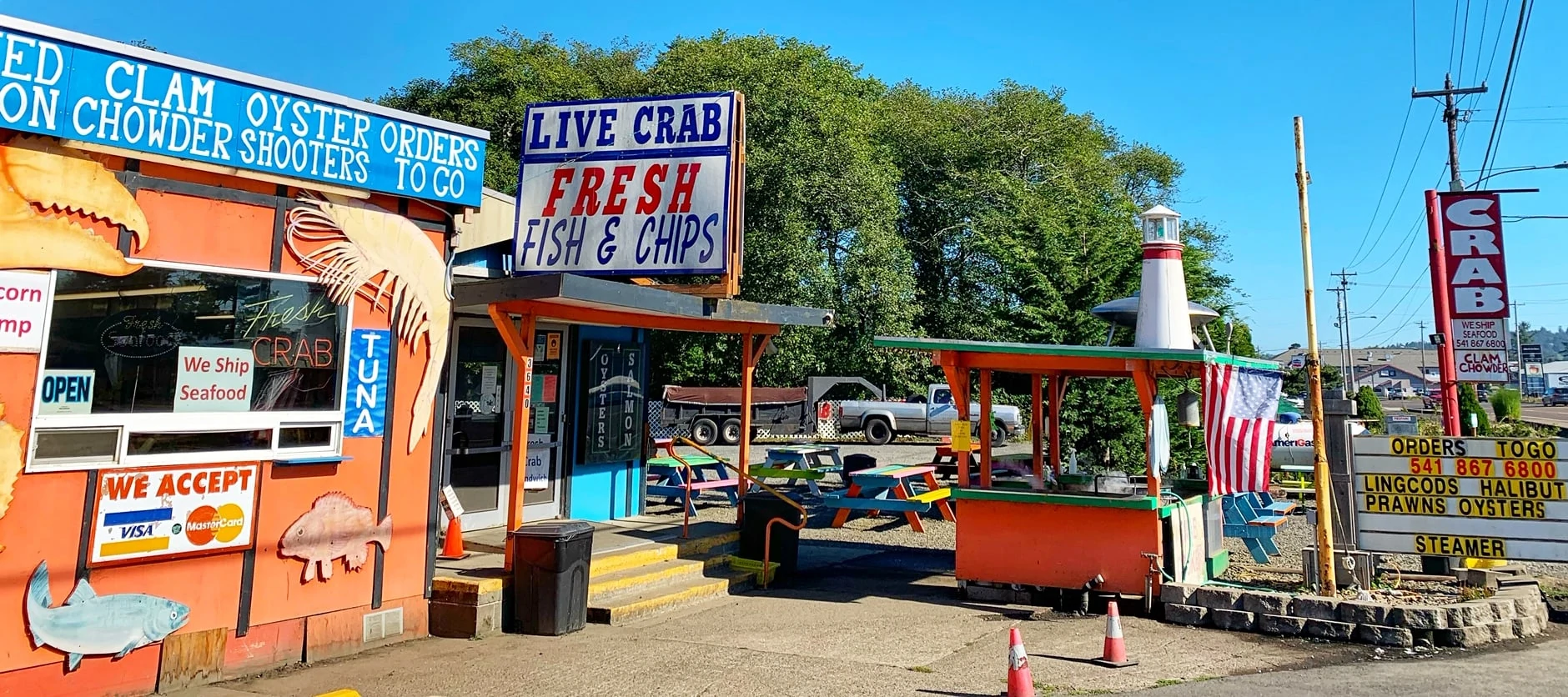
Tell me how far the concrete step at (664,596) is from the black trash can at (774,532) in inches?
13.4

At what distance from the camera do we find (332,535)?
6.91m

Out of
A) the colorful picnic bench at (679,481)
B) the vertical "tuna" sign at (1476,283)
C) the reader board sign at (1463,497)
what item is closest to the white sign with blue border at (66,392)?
the colorful picnic bench at (679,481)

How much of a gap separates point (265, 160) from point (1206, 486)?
978 centimetres

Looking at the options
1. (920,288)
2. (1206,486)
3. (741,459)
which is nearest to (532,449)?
(741,459)

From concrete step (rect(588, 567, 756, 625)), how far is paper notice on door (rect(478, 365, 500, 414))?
9.20 ft

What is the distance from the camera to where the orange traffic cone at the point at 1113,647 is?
679 cm

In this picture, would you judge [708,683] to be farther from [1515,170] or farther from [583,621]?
[1515,170]

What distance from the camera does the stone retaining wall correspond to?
7414 mm

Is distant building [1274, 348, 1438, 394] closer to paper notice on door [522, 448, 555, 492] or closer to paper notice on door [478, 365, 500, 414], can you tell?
paper notice on door [522, 448, 555, 492]

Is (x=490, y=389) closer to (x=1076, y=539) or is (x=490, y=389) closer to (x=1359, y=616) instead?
(x=1076, y=539)

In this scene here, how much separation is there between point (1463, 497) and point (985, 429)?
14.1ft

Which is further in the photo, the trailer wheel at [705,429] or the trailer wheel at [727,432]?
the trailer wheel at [727,432]

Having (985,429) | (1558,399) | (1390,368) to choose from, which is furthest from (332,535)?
(1390,368)

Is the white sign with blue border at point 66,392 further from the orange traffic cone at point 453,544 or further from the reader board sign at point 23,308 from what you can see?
the orange traffic cone at point 453,544
